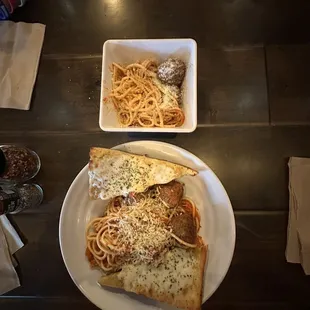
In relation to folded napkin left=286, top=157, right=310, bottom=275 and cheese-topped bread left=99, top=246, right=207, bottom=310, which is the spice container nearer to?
cheese-topped bread left=99, top=246, right=207, bottom=310

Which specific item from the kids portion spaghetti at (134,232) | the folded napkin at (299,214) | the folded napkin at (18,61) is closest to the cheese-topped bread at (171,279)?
the kids portion spaghetti at (134,232)

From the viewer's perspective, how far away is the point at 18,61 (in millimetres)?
1369

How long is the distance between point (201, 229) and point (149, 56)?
20.4 inches

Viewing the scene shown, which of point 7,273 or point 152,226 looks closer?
point 152,226

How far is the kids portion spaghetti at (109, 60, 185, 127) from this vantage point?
1226 mm

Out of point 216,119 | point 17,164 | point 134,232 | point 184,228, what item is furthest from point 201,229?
point 17,164

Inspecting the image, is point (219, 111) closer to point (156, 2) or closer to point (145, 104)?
point (145, 104)

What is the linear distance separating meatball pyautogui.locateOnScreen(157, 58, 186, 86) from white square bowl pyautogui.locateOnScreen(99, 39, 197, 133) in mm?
18

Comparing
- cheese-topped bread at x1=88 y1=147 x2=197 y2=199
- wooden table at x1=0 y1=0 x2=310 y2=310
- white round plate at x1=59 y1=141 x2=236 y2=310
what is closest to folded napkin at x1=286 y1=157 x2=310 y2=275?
wooden table at x1=0 y1=0 x2=310 y2=310


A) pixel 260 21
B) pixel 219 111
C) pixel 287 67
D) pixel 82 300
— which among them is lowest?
pixel 82 300

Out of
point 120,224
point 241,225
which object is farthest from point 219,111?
point 120,224

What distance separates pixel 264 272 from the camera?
4.10ft

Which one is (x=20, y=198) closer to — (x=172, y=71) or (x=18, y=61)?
(x=18, y=61)

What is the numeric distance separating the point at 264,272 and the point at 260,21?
0.77 m
